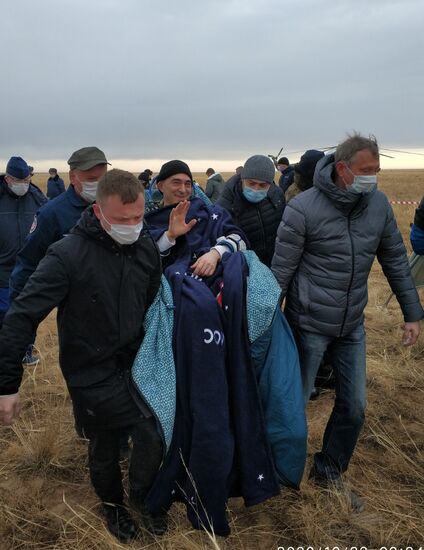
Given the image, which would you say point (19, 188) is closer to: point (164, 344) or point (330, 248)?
point (164, 344)

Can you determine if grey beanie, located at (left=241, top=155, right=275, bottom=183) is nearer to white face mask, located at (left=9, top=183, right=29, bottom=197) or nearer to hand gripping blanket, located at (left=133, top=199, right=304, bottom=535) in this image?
hand gripping blanket, located at (left=133, top=199, right=304, bottom=535)

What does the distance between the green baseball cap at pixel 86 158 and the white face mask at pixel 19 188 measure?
223 cm

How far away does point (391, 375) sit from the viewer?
4410 mm

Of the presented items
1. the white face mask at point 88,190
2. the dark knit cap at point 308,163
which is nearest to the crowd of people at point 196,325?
the white face mask at point 88,190

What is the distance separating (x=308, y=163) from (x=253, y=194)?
0.77m

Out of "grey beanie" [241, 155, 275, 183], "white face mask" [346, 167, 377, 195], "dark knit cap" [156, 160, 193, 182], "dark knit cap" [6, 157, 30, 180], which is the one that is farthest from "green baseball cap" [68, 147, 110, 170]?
"dark knit cap" [6, 157, 30, 180]

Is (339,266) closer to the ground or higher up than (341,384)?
higher up

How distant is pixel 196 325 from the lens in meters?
2.29

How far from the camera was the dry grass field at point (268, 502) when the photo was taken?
8.34ft

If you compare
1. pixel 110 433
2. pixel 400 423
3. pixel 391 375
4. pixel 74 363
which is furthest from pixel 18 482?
pixel 391 375

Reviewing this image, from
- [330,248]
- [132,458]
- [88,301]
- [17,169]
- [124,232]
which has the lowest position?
[132,458]

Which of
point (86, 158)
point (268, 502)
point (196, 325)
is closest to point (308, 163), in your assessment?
point (86, 158)

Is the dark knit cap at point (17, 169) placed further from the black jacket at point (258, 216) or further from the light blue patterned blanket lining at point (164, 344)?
the light blue patterned blanket lining at point (164, 344)

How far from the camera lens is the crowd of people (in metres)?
2.17
